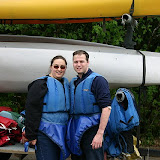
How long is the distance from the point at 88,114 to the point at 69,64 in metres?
1.18

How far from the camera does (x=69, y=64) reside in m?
3.12

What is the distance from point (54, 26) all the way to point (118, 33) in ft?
4.21

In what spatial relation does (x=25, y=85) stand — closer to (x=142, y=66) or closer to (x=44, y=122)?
(x=44, y=122)

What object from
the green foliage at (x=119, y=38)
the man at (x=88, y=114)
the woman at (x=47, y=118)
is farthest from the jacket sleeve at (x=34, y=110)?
the green foliage at (x=119, y=38)

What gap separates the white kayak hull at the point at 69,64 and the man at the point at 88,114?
3.39 feet

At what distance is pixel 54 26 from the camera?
5.44 meters

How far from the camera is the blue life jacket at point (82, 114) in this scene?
201 cm

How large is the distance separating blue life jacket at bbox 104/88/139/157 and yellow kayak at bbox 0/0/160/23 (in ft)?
3.78

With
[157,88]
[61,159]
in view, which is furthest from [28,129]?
[157,88]

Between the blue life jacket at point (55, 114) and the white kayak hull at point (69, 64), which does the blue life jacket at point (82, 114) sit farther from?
the white kayak hull at point (69, 64)

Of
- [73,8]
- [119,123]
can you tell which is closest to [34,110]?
[119,123]

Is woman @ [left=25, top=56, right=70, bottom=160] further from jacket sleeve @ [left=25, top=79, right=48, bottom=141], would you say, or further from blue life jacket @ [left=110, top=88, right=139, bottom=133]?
A: blue life jacket @ [left=110, top=88, right=139, bottom=133]

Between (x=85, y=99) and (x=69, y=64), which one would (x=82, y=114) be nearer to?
(x=85, y=99)

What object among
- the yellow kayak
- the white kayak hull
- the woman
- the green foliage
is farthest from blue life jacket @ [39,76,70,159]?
the green foliage
